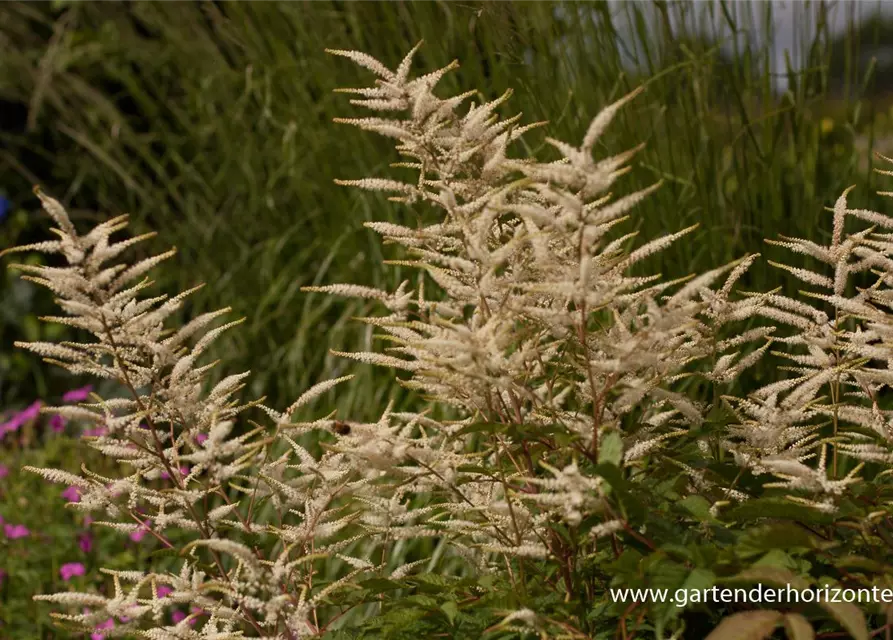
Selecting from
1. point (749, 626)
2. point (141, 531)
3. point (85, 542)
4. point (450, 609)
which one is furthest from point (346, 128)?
point (749, 626)

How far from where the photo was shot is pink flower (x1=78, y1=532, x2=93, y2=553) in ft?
10.6

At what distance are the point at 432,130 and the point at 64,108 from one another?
392 cm

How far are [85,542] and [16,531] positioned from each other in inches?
8.4

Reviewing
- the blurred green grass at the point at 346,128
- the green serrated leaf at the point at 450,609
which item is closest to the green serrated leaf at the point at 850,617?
the green serrated leaf at the point at 450,609

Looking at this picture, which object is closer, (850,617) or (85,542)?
(850,617)

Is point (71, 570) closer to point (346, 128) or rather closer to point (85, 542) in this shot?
point (85, 542)

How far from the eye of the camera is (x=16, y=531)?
3.19 metres

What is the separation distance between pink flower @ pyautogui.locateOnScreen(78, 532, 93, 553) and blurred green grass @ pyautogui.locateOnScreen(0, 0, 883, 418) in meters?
0.83

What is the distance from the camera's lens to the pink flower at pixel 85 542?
3232 millimetres

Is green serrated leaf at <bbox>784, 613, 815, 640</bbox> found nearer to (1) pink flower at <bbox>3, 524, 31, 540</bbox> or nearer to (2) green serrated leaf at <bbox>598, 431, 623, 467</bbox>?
(2) green serrated leaf at <bbox>598, 431, 623, 467</bbox>

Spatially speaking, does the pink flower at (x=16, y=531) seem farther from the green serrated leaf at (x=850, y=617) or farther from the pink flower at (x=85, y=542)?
the green serrated leaf at (x=850, y=617)

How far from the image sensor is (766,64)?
2.79 meters

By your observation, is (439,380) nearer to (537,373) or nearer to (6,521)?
(537,373)

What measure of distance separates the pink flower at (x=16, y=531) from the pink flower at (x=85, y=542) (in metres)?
0.17
